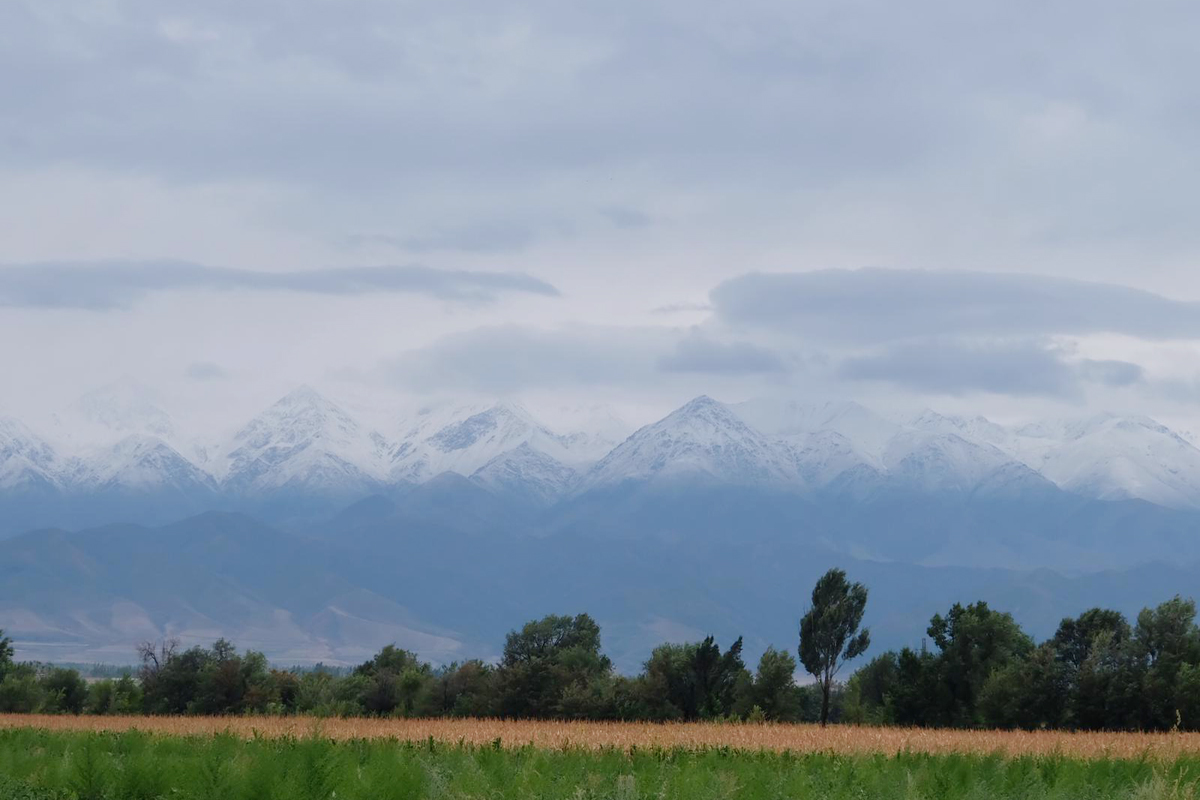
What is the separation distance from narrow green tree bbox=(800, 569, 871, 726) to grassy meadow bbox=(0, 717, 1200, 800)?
1969 inches

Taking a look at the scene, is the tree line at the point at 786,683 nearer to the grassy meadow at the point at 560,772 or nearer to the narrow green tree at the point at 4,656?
the narrow green tree at the point at 4,656

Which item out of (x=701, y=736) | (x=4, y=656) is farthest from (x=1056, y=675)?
(x=4, y=656)

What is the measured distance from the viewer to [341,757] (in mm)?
38281

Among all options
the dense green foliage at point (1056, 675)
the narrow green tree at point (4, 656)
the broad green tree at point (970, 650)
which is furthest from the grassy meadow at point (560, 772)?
the narrow green tree at point (4, 656)

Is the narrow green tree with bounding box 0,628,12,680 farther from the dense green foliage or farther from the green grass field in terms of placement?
the green grass field

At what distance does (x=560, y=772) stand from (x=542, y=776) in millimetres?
2660

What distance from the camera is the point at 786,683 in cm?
10325

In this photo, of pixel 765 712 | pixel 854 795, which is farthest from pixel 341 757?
pixel 765 712

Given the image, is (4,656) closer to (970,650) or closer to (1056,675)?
(970,650)

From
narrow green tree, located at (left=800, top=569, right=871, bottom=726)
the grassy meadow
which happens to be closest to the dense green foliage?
narrow green tree, located at (left=800, top=569, right=871, bottom=726)

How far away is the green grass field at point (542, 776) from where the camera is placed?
3459cm

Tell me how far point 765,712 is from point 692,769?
210 ft

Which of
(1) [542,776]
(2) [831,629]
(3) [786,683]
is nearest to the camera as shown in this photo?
(1) [542,776]

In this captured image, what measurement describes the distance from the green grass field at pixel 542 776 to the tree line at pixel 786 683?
4327 cm
